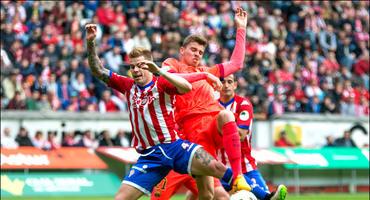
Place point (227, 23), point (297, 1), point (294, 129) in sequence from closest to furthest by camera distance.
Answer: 1. point (294, 129)
2. point (227, 23)
3. point (297, 1)

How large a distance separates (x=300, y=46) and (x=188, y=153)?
19823 millimetres

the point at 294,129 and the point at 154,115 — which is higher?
the point at 154,115

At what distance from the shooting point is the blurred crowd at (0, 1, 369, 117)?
73.9 ft

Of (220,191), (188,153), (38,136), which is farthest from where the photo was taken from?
(38,136)

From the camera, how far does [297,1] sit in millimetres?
30781

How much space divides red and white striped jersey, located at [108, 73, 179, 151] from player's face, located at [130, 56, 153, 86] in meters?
0.06

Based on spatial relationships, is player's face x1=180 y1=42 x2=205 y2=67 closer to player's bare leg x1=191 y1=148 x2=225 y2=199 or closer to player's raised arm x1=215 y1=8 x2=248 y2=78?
player's raised arm x1=215 y1=8 x2=248 y2=78

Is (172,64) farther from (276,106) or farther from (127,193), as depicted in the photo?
(276,106)

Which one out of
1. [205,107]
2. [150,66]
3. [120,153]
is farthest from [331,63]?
[150,66]

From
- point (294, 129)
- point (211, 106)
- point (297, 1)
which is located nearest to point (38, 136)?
point (294, 129)

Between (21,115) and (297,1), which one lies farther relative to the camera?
(297,1)

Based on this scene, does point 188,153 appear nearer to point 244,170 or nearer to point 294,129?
point 244,170

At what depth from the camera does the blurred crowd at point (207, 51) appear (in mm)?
22531

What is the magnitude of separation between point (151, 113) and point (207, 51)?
15.8 m
